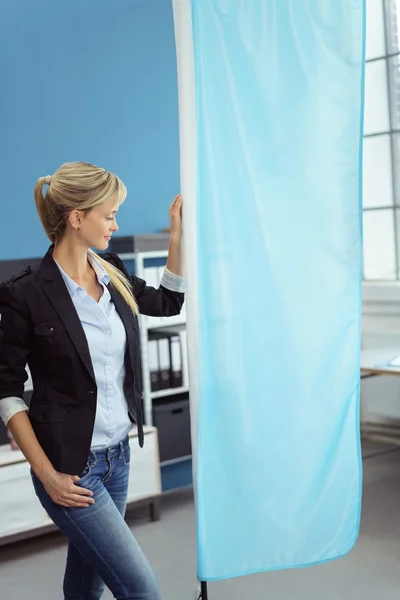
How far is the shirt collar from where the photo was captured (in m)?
1.93

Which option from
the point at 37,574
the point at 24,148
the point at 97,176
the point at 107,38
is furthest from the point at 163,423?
the point at 97,176

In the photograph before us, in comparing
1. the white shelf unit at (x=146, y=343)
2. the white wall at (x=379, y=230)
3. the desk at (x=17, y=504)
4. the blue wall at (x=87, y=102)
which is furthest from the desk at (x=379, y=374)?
the desk at (x=17, y=504)

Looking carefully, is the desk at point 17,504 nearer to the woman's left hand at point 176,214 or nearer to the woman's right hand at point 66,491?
the woman's right hand at point 66,491

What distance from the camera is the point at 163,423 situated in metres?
4.36

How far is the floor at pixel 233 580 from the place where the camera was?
3176 millimetres

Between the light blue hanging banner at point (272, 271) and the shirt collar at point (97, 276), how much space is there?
0.74 feet

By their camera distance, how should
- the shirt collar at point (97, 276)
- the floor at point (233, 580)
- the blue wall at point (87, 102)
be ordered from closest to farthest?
the shirt collar at point (97, 276) < the floor at point (233, 580) < the blue wall at point (87, 102)

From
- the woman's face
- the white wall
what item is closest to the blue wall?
the white wall

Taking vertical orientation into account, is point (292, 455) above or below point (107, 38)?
below

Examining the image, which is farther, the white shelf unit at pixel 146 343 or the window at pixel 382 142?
the window at pixel 382 142

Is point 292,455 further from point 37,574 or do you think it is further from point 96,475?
point 37,574

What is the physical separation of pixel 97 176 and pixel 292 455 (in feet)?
2.64

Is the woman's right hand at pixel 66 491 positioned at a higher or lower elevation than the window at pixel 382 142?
lower

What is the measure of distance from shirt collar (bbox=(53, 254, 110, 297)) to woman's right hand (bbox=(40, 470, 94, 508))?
41cm
